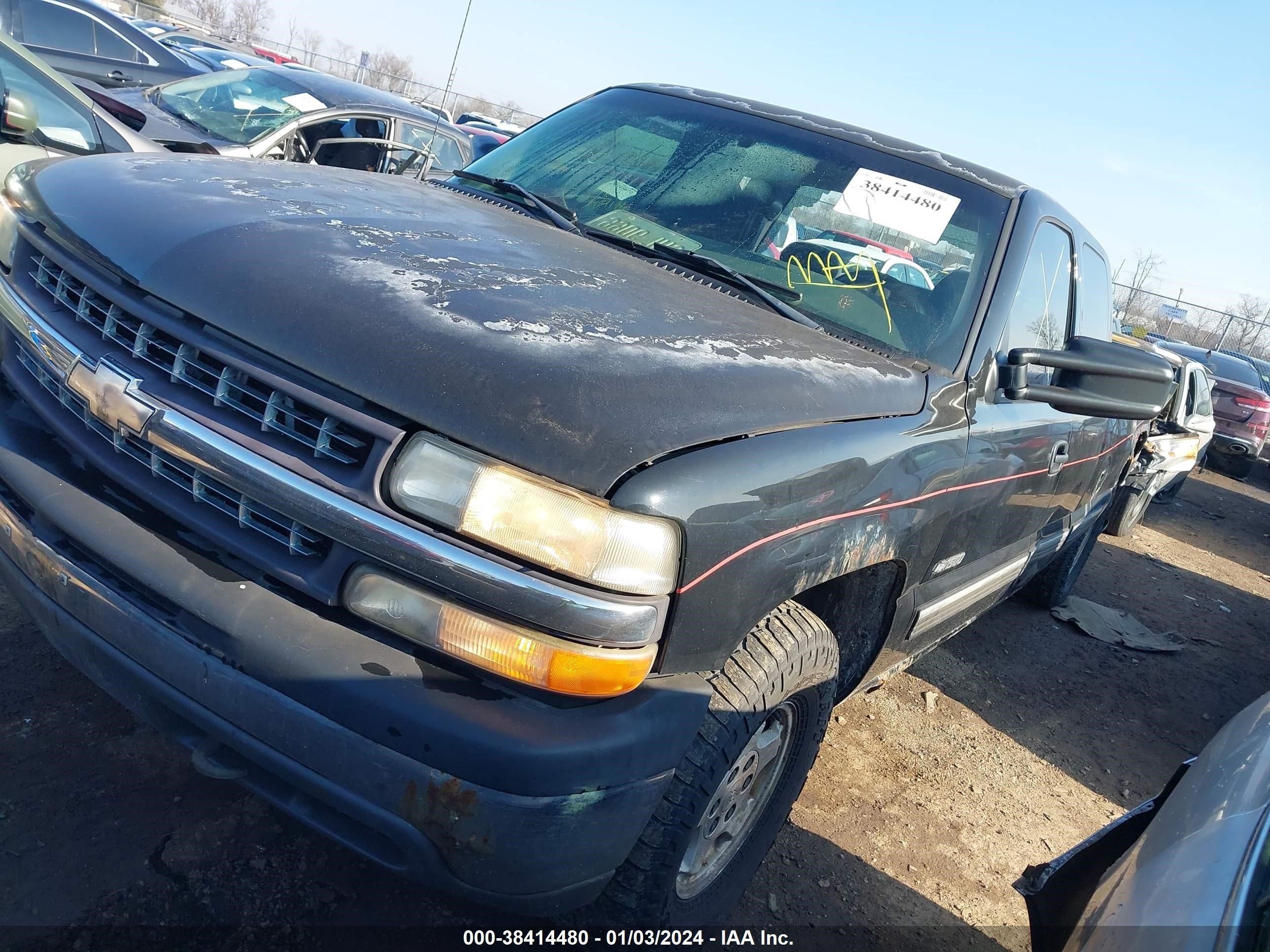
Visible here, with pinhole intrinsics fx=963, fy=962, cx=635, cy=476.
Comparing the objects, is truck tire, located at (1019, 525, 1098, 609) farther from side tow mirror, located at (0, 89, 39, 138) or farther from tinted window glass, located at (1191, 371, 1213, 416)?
side tow mirror, located at (0, 89, 39, 138)

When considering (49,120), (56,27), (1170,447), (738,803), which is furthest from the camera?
(56,27)

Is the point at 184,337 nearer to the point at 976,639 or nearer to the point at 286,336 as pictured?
the point at 286,336

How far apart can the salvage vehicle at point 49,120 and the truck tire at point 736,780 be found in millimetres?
4338

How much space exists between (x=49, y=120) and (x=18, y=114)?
705 millimetres

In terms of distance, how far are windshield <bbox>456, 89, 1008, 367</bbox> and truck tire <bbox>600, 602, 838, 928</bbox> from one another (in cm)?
93

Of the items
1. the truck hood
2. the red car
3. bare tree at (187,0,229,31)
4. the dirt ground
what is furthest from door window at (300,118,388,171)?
bare tree at (187,0,229,31)

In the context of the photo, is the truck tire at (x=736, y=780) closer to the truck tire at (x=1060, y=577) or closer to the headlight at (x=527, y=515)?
the headlight at (x=527, y=515)

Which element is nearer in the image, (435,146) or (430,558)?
(430,558)

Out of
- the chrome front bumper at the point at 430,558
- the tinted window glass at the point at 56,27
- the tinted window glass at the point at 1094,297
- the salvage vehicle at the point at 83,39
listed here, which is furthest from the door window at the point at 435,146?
the chrome front bumper at the point at 430,558

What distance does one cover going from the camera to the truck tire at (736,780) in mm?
1896

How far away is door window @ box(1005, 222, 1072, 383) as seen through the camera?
2900 mm

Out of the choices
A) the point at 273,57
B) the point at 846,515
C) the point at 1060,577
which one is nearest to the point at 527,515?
the point at 846,515

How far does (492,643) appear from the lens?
158 centimetres

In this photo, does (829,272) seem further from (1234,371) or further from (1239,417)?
(1234,371)
